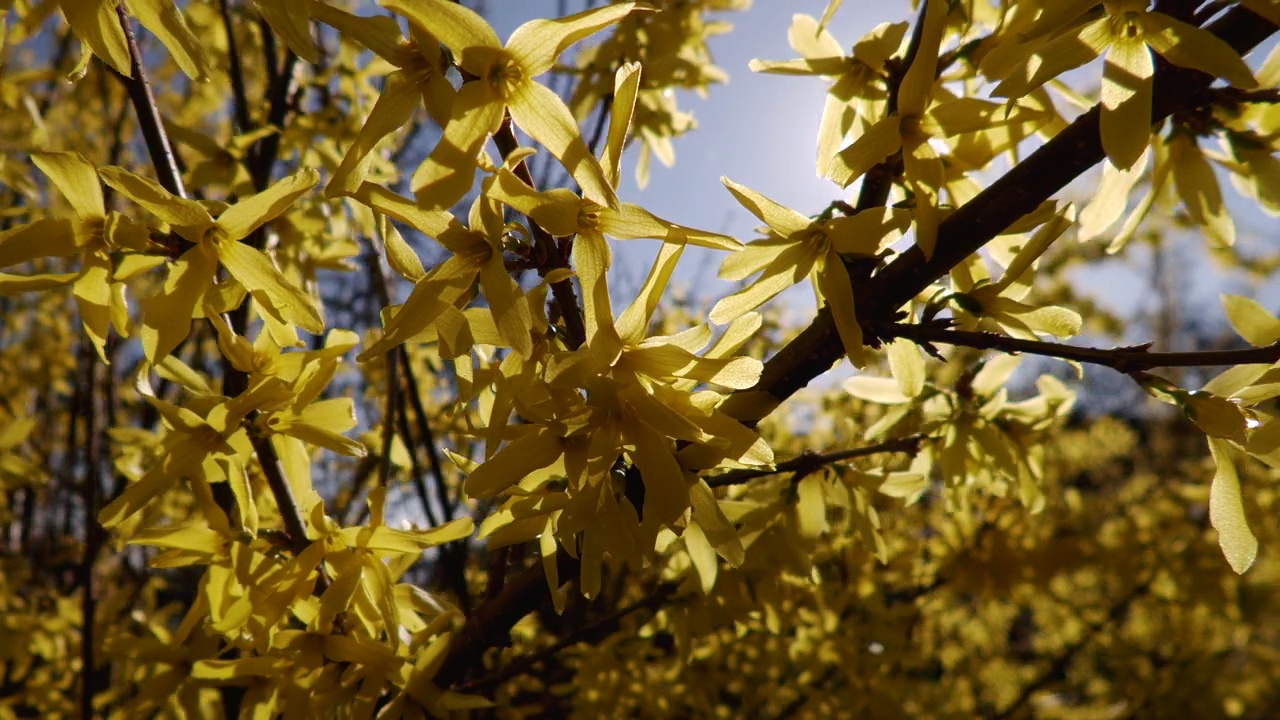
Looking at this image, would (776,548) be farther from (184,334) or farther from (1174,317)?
(1174,317)

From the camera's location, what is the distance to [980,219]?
0.80m

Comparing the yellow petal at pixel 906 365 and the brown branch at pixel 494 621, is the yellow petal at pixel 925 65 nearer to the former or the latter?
the yellow petal at pixel 906 365

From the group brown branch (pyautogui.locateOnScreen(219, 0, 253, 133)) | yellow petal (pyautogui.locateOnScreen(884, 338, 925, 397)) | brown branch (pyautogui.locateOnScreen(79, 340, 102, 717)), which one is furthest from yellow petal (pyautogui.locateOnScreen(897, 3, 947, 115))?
brown branch (pyautogui.locateOnScreen(79, 340, 102, 717))

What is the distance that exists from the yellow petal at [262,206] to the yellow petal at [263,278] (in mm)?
19


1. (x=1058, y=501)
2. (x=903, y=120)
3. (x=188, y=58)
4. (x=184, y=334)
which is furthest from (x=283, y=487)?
(x=1058, y=501)

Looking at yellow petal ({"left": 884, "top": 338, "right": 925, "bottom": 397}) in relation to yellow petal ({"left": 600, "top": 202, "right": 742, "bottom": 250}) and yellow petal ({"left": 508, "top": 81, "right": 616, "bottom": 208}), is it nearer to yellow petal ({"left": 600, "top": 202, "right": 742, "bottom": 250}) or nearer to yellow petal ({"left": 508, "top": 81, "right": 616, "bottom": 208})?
yellow petal ({"left": 600, "top": 202, "right": 742, "bottom": 250})

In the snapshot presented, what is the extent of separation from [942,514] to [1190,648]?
1.79m

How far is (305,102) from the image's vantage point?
1.90 m

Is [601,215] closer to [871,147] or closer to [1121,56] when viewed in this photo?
[871,147]

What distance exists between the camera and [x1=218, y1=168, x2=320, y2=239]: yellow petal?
2.53ft

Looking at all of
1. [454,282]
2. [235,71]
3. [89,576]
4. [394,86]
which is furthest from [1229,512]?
[89,576]

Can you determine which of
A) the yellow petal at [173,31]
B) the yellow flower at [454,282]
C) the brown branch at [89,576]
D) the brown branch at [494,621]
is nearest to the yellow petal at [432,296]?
the yellow flower at [454,282]

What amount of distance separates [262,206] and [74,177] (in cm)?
23

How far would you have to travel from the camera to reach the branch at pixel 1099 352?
2.52 feet
